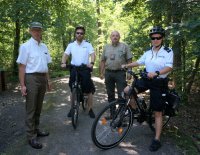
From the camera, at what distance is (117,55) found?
275 inches

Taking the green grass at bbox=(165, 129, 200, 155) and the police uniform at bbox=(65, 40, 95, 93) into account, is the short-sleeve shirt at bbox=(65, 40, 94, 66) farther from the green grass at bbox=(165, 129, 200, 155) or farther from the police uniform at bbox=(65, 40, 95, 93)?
the green grass at bbox=(165, 129, 200, 155)

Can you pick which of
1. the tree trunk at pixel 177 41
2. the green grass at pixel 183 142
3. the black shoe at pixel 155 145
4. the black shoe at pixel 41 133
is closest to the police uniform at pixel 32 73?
the black shoe at pixel 41 133

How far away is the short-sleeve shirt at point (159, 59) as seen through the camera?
5.25 metres

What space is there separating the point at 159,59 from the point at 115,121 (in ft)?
4.47

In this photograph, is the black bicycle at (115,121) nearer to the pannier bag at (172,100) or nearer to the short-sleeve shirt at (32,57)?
the pannier bag at (172,100)

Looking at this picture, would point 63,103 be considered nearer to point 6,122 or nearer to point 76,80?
point 6,122

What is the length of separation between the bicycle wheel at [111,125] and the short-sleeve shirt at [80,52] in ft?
6.79

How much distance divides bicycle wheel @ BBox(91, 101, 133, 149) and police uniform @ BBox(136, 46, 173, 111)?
514mm

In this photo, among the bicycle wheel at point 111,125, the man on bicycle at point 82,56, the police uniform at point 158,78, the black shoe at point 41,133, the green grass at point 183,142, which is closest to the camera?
the bicycle wheel at point 111,125

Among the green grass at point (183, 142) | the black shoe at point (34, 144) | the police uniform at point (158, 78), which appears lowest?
the green grass at point (183, 142)

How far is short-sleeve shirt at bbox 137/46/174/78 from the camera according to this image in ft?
17.2

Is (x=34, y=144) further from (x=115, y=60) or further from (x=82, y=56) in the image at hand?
(x=115, y=60)

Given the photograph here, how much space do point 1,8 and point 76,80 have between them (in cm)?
771

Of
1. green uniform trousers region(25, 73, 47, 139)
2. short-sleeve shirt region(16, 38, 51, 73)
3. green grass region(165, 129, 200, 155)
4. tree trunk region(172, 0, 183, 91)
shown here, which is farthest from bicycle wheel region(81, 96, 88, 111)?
tree trunk region(172, 0, 183, 91)
